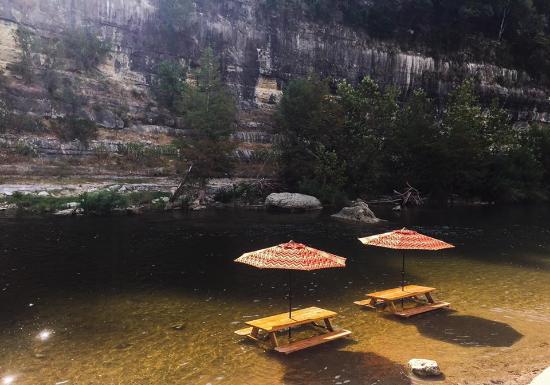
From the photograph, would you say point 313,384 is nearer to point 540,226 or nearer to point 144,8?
point 540,226

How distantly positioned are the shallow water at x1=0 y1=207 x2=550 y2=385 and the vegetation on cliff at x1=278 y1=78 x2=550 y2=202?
79.7 feet

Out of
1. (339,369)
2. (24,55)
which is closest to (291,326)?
(339,369)

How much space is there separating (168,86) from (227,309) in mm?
59580

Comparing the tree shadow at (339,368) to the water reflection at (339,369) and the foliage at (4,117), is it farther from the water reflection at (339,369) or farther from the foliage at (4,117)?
the foliage at (4,117)

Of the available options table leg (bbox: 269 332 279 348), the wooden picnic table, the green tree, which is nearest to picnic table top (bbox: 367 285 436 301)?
the wooden picnic table

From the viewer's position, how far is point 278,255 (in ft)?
43.2

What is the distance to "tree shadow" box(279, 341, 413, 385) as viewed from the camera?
11.0 meters

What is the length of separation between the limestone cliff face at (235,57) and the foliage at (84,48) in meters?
1.49

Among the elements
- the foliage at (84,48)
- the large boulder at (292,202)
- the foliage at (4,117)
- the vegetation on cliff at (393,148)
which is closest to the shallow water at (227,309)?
the large boulder at (292,202)

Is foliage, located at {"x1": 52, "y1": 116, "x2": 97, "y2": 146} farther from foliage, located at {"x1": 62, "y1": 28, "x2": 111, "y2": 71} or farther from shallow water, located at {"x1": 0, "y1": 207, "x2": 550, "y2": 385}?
shallow water, located at {"x1": 0, "y1": 207, "x2": 550, "y2": 385}

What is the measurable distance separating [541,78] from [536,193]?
4367 centimetres

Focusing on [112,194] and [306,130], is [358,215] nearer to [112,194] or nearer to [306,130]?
[306,130]

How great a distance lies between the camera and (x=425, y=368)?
36.1 feet

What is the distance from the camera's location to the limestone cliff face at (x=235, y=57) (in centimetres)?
6550
